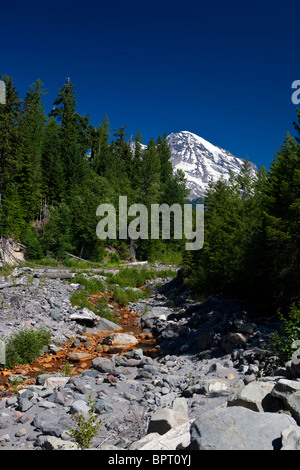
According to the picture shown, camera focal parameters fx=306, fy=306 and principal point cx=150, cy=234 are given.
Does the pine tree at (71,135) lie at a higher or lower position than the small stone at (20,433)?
higher

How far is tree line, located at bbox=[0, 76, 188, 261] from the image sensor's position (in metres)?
26.3

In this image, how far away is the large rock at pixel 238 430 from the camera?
314 centimetres

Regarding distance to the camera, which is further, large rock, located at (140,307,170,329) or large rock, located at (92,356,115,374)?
large rock, located at (140,307,170,329)

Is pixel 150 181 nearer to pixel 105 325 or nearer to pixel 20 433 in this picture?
pixel 105 325

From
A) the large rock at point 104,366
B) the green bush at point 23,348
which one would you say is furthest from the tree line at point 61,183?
the large rock at point 104,366

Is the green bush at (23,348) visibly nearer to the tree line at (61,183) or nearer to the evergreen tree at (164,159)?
the tree line at (61,183)

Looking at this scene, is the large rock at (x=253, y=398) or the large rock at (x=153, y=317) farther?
the large rock at (x=153, y=317)

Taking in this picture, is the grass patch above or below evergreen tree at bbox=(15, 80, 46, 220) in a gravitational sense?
below

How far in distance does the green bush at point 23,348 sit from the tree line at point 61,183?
17090mm

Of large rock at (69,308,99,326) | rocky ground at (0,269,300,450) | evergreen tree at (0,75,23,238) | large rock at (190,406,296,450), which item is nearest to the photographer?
large rock at (190,406,296,450)

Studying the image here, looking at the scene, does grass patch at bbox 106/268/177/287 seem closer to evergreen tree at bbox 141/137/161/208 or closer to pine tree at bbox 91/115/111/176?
evergreen tree at bbox 141/137/161/208

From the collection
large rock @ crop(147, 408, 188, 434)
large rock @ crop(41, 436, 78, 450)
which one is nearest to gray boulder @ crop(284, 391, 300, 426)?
large rock @ crop(147, 408, 188, 434)

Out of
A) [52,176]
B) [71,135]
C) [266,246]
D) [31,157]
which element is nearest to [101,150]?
[71,135]

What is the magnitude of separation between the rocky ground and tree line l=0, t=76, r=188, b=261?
1313 cm
